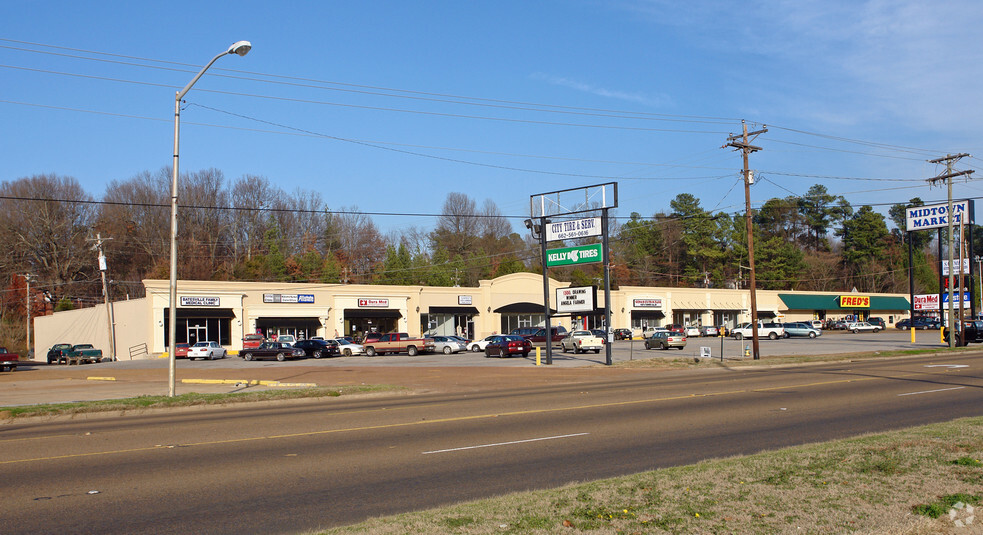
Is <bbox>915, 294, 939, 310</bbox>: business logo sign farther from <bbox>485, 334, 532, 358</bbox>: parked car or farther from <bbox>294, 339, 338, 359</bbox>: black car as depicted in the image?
<bbox>294, 339, 338, 359</bbox>: black car

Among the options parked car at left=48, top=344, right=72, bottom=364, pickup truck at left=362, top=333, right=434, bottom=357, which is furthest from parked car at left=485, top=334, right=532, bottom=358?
parked car at left=48, top=344, right=72, bottom=364

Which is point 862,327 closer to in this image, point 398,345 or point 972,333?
point 972,333

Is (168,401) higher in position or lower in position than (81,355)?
higher

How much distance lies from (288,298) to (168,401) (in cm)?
4339

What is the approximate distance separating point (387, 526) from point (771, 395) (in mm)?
14932

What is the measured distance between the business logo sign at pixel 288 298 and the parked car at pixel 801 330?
43.0m

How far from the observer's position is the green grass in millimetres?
18062

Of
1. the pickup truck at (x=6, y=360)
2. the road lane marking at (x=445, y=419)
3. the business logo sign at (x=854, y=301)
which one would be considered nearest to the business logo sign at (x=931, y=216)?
the business logo sign at (x=854, y=301)

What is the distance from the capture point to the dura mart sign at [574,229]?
123 ft

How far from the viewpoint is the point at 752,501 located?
21.4 feet

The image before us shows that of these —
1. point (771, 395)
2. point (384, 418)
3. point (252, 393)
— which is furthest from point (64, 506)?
point (771, 395)

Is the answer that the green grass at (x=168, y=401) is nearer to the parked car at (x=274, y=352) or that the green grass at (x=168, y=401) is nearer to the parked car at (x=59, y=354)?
the parked car at (x=274, y=352)

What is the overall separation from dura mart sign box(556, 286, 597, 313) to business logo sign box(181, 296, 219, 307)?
3139 cm

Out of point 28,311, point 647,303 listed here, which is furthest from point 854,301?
point 28,311
